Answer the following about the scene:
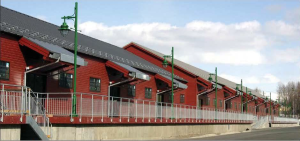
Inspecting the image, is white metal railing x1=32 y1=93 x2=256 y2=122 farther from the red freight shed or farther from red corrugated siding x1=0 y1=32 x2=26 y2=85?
red corrugated siding x1=0 y1=32 x2=26 y2=85

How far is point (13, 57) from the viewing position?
22.4 m

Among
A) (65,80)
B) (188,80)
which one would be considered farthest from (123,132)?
(188,80)

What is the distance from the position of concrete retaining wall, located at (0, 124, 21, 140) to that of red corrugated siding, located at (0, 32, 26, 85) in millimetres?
5580

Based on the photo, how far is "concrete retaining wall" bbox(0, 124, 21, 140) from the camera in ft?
52.9

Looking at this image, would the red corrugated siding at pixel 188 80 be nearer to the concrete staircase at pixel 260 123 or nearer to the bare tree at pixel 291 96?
the concrete staircase at pixel 260 123

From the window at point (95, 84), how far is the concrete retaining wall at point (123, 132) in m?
4.29

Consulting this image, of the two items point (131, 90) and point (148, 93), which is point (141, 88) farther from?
point (131, 90)

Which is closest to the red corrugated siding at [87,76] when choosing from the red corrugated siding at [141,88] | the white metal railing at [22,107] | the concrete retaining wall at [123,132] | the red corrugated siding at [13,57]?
the red corrugated siding at [13,57]

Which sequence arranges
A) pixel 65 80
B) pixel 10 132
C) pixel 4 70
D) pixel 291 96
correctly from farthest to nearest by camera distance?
pixel 291 96, pixel 65 80, pixel 4 70, pixel 10 132

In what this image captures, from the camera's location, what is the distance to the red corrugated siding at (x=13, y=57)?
71.9ft

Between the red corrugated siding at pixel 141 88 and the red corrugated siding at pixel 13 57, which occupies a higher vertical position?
the red corrugated siding at pixel 13 57

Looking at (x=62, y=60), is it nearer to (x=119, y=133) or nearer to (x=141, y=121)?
(x=119, y=133)

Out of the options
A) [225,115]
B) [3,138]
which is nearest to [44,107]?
[3,138]

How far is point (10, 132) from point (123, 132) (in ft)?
31.2
